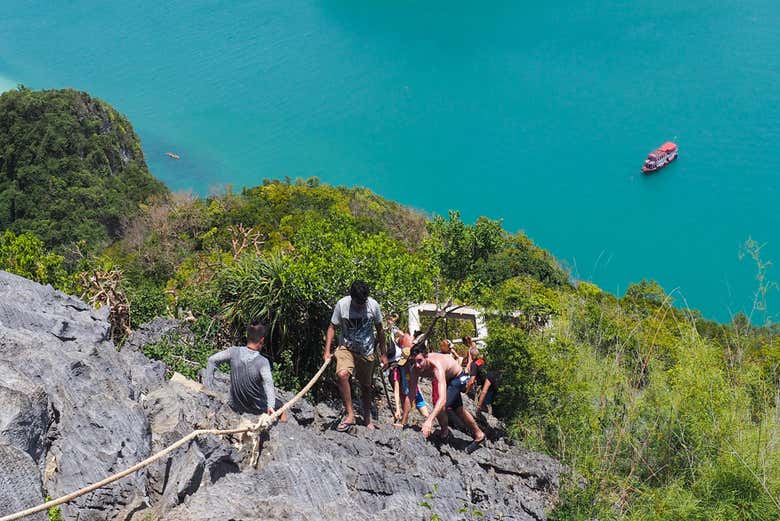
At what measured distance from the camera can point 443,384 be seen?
7.24 m

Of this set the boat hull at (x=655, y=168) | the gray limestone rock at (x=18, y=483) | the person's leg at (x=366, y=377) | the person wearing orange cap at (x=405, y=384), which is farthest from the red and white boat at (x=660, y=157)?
the gray limestone rock at (x=18, y=483)

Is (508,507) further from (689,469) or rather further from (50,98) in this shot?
(50,98)

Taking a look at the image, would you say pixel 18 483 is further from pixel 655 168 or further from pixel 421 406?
pixel 655 168

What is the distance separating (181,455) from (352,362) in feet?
7.96

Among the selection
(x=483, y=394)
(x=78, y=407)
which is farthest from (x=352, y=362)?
(x=78, y=407)

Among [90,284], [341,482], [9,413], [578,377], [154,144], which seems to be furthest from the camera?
[154,144]

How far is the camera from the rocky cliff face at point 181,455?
191 inches

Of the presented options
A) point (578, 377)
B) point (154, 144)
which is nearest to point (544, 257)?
point (578, 377)

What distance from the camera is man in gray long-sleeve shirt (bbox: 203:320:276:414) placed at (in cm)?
616

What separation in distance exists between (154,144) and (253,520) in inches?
2269

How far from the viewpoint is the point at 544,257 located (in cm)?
3434

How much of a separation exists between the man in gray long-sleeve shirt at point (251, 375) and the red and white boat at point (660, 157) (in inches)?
1952

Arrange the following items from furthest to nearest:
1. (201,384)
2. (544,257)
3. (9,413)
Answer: (544,257)
(201,384)
(9,413)

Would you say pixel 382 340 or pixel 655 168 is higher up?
pixel 655 168
